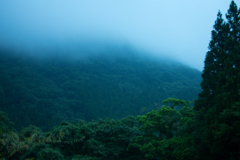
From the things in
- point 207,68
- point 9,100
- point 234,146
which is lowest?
point 9,100

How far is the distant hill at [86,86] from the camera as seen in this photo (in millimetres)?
60194

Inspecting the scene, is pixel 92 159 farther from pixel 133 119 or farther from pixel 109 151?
pixel 133 119

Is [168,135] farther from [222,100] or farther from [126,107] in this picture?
[126,107]

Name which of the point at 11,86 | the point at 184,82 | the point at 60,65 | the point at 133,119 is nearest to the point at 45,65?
the point at 60,65

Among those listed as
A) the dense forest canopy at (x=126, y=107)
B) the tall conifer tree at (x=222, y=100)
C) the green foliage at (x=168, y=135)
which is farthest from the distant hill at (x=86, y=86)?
the tall conifer tree at (x=222, y=100)

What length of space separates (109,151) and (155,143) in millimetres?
4250

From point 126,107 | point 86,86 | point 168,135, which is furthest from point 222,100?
point 86,86

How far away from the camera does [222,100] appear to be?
9.19 metres

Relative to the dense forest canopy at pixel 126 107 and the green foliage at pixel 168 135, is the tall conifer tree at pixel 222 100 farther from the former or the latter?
the green foliage at pixel 168 135

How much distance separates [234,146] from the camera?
8.47 meters

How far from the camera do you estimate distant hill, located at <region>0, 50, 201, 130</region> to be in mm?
60194

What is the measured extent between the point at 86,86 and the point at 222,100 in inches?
2904

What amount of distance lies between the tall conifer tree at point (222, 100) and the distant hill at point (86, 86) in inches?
1144

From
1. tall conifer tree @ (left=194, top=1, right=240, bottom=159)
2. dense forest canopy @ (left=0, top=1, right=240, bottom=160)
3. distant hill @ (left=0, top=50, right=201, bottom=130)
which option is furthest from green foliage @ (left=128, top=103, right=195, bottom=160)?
distant hill @ (left=0, top=50, right=201, bottom=130)
